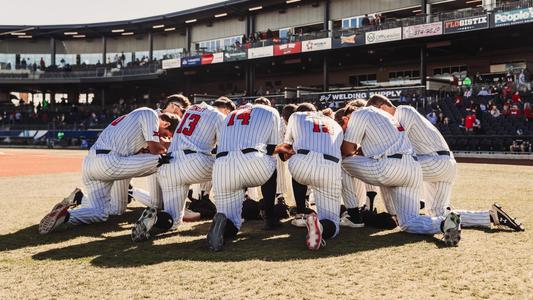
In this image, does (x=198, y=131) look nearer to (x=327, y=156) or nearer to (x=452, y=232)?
(x=327, y=156)

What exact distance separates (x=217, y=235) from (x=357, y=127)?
211cm

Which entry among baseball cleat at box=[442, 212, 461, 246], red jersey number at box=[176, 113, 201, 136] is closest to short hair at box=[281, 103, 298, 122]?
red jersey number at box=[176, 113, 201, 136]

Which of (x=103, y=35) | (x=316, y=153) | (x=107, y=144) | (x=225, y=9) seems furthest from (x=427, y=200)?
(x=103, y=35)

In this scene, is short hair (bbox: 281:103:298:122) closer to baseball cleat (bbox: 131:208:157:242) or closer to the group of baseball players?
the group of baseball players

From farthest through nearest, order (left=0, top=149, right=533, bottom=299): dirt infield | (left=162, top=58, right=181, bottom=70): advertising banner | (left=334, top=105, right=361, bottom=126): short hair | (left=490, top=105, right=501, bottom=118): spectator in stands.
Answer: (left=162, top=58, right=181, bottom=70): advertising banner → (left=490, top=105, right=501, bottom=118): spectator in stands → (left=334, top=105, right=361, bottom=126): short hair → (left=0, top=149, right=533, bottom=299): dirt infield

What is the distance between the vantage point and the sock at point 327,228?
4.92 m

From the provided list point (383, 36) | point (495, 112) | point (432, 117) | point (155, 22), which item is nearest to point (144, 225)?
point (495, 112)

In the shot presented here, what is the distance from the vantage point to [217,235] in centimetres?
460

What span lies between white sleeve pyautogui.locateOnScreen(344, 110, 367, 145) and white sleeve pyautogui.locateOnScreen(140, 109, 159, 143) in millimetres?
2417

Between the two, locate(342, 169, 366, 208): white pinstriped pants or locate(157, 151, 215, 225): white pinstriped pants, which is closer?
locate(157, 151, 215, 225): white pinstriped pants

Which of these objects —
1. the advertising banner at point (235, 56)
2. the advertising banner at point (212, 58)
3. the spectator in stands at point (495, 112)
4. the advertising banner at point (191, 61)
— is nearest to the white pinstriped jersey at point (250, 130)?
the spectator in stands at point (495, 112)

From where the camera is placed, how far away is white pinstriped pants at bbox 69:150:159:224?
582 cm

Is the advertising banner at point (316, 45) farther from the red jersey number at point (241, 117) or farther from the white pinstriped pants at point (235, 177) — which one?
the white pinstriped pants at point (235, 177)

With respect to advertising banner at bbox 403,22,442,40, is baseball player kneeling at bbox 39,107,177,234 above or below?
below
